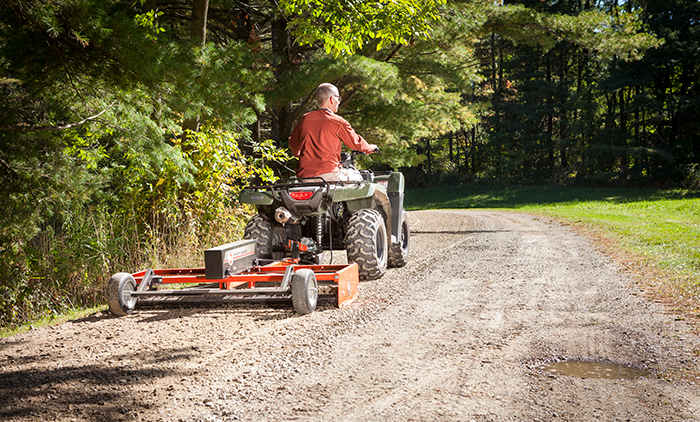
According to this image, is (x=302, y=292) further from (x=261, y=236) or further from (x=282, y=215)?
(x=261, y=236)

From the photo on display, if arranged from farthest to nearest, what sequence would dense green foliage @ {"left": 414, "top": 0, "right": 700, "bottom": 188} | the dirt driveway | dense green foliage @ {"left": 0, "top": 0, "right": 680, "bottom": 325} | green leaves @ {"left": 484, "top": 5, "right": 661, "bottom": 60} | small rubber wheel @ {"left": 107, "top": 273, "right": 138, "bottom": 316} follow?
1. dense green foliage @ {"left": 414, "top": 0, "right": 700, "bottom": 188}
2. green leaves @ {"left": 484, "top": 5, "right": 661, "bottom": 60}
3. dense green foliage @ {"left": 0, "top": 0, "right": 680, "bottom": 325}
4. small rubber wheel @ {"left": 107, "top": 273, "right": 138, "bottom": 316}
5. the dirt driveway

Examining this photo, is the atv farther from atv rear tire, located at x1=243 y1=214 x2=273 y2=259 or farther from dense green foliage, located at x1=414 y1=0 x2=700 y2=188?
dense green foliage, located at x1=414 y1=0 x2=700 y2=188

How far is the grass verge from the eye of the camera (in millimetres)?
6488

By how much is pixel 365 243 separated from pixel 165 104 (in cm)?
287

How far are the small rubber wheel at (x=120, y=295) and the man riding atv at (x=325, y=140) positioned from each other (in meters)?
2.25

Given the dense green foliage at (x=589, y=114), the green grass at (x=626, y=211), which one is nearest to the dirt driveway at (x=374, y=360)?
the green grass at (x=626, y=211)

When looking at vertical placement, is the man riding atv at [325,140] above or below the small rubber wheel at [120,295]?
above

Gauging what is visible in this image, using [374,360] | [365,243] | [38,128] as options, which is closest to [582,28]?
[365,243]

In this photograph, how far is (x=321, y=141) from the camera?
6.45 metres

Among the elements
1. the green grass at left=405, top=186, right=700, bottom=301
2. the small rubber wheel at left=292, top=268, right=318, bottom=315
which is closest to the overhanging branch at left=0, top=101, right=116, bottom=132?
the small rubber wheel at left=292, top=268, right=318, bottom=315

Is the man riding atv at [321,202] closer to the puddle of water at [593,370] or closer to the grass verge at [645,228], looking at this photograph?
the puddle of water at [593,370]

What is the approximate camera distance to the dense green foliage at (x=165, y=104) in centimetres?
577

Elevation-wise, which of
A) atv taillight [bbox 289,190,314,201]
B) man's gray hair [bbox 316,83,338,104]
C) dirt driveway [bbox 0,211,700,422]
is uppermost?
man's gray hair [bbox 316,83,338,104]

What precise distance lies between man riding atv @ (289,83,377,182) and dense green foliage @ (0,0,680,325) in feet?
4.82
